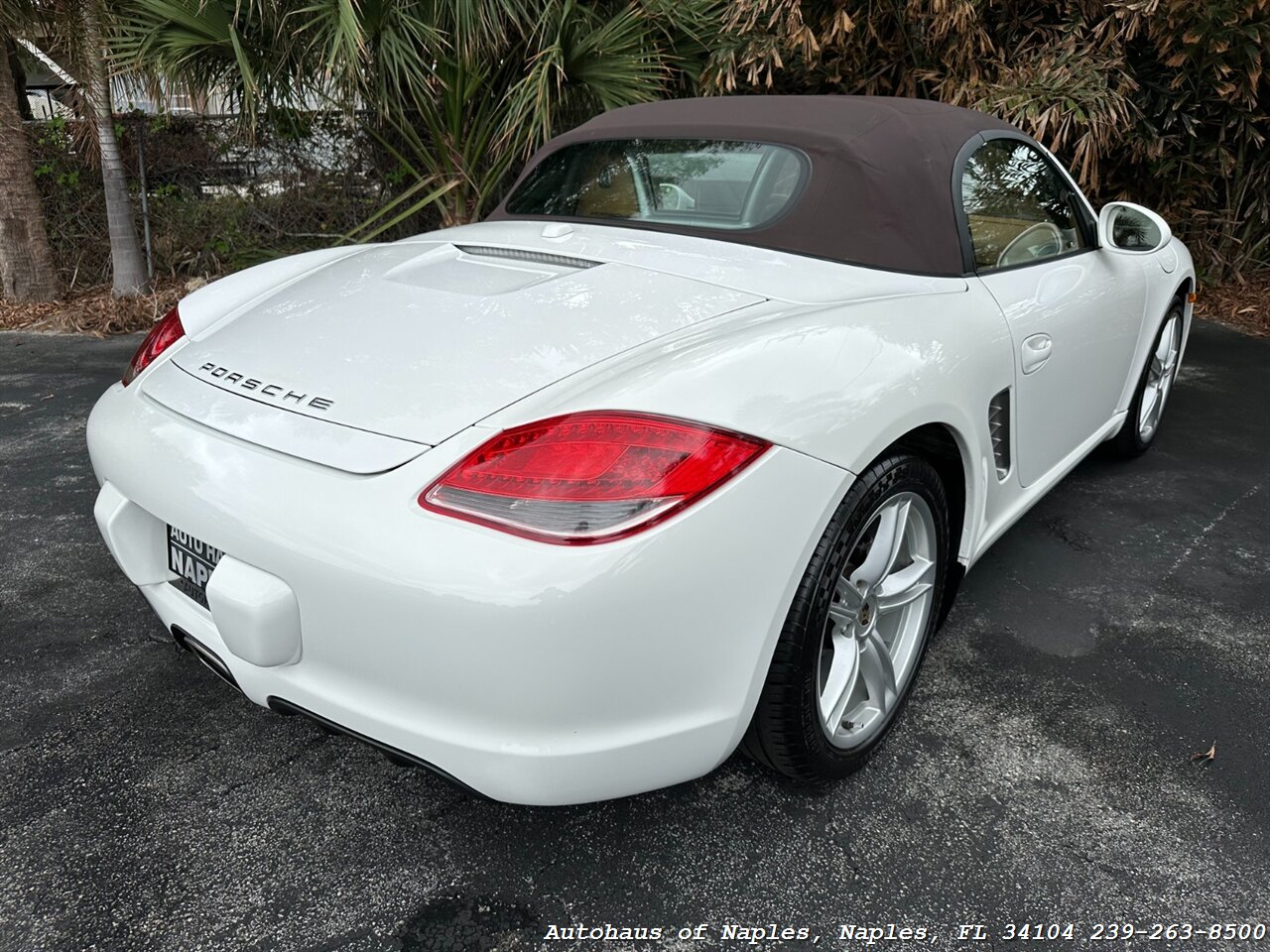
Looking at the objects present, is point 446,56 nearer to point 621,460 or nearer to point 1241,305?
point 621,460

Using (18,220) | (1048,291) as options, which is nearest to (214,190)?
(18,220)

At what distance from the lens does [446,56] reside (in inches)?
218

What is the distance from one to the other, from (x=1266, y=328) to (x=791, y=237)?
18.5ft

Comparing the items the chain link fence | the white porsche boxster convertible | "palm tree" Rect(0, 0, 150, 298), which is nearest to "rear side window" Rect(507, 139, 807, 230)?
the white porsche boxster convertible

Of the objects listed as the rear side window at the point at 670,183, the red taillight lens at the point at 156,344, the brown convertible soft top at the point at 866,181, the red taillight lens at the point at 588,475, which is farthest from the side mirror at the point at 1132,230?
the red taillight lens at the point at 156,344

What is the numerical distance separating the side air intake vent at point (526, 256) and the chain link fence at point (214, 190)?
A: 17.6 ft

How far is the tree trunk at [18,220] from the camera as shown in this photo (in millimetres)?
Result: 6078

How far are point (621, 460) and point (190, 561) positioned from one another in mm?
871

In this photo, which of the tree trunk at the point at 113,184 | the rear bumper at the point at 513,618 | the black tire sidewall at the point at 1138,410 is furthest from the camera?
the tree trunk at the point at 113,184

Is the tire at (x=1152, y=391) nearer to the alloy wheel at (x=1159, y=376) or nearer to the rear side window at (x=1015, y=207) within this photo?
the alloy wheel at (x=1159, y=376)

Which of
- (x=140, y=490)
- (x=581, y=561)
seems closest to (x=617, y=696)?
(x=581, y=561)

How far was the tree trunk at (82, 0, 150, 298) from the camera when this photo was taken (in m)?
5.81

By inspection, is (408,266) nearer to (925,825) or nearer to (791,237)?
(791,237)

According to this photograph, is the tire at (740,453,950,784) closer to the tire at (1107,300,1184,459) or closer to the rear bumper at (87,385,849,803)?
the rear bumper at (87,385,849,803)
